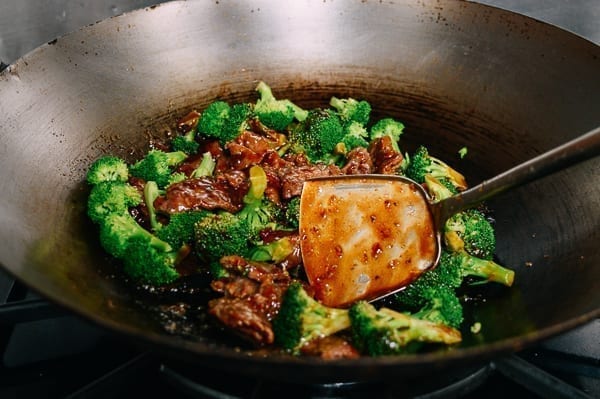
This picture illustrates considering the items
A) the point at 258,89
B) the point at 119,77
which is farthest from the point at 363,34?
the point at 119,77

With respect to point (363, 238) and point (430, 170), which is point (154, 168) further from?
point (430, 170)

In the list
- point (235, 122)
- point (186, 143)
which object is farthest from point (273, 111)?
point (186, 143)

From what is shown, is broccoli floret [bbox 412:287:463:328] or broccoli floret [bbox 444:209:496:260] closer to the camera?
broccoli floret [bbox 412:287:463:328]

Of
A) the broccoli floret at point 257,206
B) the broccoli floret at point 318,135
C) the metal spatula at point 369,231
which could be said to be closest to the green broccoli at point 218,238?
the broccoli floret at point 257,206

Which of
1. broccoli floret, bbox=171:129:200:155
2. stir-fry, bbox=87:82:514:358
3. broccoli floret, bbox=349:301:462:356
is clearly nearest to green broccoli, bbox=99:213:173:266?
stir-fry, bbox=87:82:514:358

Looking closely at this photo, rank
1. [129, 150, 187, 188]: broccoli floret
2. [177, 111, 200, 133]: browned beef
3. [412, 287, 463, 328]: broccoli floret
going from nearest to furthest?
[412, 287, 463, 328]: broccoli floret < [129, 150, 187, 188]: broccoli floret < [177, 111, 200, 133]: browned beef

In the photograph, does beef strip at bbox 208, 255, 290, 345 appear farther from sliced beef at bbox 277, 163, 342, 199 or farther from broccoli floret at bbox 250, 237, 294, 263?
sliced beef at bbox 277, 163, 342, 199
